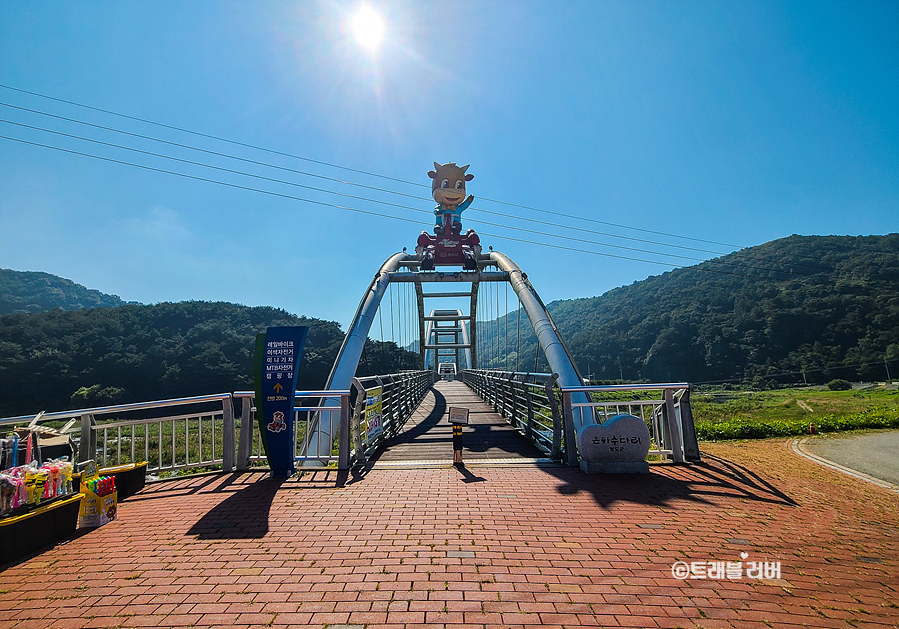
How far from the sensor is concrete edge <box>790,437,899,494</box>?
524 centimetres

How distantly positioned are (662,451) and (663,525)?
2591 millimetres

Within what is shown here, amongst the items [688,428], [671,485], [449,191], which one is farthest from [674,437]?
[449,191]

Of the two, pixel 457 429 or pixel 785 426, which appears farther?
pixel 785 426

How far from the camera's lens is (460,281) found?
16234 mm

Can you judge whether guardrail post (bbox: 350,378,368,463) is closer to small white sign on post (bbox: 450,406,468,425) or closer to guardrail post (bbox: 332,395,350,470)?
guardrail post (bbox: 332,395,350,470)

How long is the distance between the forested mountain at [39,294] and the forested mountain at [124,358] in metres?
52.6

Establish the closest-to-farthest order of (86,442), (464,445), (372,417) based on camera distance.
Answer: (86,442)
(372,417)
(464,445)

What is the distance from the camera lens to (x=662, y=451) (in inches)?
231

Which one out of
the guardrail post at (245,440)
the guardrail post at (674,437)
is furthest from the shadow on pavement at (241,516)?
the guardrail post at (674,437)

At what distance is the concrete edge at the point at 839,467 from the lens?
5238mm

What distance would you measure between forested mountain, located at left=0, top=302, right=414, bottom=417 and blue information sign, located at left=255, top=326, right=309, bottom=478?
1799 inches

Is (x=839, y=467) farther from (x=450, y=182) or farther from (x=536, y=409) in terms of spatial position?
(x=450, y=182)

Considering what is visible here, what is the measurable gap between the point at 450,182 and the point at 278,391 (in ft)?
43.5

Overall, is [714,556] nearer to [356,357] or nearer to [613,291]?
[356,357]
